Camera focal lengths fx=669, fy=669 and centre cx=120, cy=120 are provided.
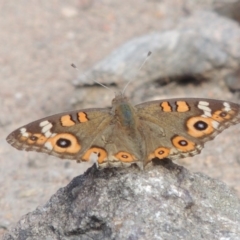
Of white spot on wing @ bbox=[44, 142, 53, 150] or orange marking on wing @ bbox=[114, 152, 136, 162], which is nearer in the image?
orange marking on wing @ bbox=[114, 152, 136, 162]

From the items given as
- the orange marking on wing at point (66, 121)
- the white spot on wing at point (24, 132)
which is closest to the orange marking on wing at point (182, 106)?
the orange marking on wing at point (66, 121)

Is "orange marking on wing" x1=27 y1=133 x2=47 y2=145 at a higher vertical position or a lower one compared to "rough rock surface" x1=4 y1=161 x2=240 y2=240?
higher

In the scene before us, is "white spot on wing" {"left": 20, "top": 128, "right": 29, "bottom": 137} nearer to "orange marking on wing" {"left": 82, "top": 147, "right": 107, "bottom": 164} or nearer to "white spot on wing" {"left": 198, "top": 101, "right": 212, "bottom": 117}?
"orange marking on wing" {"left": 82, "top": 147, "right": 107, "bottom": 164}

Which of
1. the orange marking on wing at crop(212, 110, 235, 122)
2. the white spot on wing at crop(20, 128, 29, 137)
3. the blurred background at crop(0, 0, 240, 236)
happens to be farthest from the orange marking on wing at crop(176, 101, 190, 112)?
the blurred background at crop(0, 0, 240, 236)

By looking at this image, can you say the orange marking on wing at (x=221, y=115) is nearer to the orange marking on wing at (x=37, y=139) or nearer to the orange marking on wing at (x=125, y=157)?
the orange marking on wing at (x=125, y=157)

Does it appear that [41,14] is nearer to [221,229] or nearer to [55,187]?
[55,187]

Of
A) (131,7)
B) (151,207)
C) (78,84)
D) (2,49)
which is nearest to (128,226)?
(151,207)
